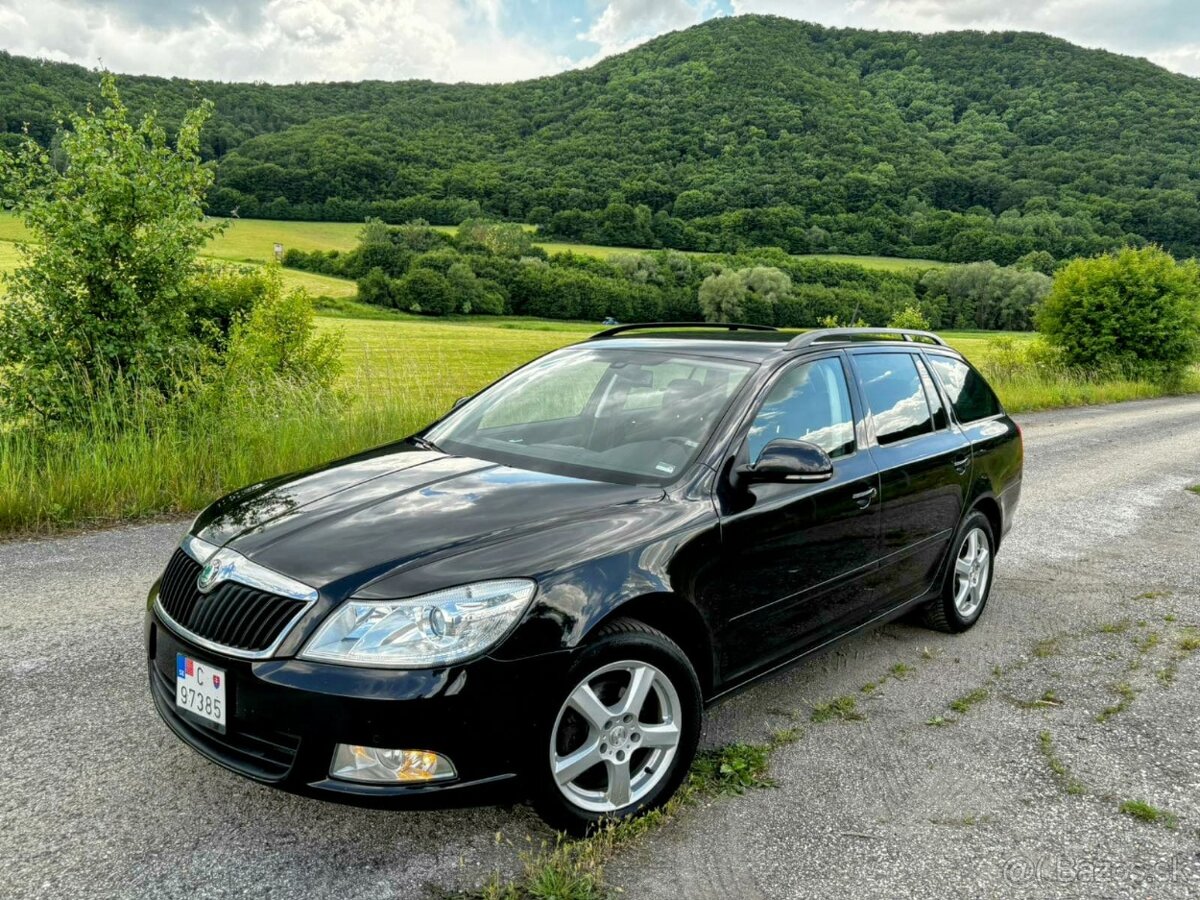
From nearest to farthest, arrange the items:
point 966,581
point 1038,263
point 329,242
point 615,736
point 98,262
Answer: point 615,736
point 966,581
point 98,262
point 1038,263
point 329,242

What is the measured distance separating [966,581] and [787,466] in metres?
2.28

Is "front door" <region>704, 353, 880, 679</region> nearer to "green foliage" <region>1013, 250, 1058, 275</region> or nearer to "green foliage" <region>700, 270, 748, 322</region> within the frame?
"green foliage" <region>700, 270, 748, 322</region>

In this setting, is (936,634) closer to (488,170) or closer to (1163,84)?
(488,170)

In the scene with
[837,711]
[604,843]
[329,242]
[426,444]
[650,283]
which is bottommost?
[837,711]

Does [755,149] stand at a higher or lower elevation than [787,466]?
higher

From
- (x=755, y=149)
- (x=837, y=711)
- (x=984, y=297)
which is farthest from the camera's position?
(x=755, y=149)

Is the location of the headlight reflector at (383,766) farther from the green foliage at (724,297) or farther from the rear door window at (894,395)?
the green foliage at (724,297)

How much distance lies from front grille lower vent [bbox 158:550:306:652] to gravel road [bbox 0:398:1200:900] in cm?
66

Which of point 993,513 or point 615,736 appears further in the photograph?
point 993,513

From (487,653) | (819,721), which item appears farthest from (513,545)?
(819,721)

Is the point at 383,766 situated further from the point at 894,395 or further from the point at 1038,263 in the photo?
the point at 1038,263

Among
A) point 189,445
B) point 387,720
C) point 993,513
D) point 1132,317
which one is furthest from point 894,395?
point 1132,317

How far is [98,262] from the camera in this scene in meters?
8.09

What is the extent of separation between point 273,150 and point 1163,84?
11120 centimetres
